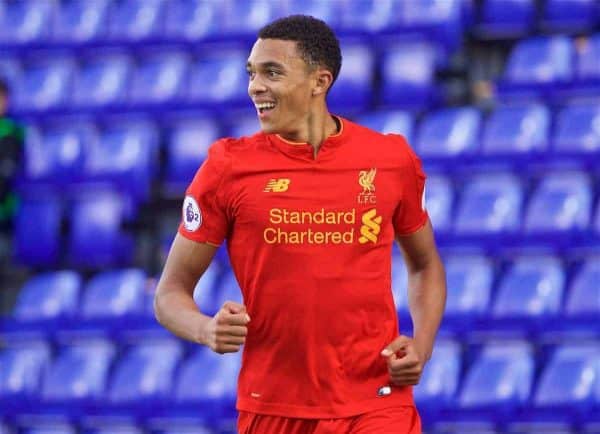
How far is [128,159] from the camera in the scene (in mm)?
9125

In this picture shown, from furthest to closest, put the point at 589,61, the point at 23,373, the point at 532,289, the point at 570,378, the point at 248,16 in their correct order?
the point at 248,16 < the point at 589,61 < the point at 23,373 < the point at 532,289 < the point at 570,378

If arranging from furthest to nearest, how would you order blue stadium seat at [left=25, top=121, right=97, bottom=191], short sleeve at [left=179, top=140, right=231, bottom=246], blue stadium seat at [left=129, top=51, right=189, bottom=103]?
blue stadium seat at [left=129, top=51, right=189, bottom=103]
blue stadium seat at [left=25, top=121, right=97, bottom=191]
short sleeve at [left=179, top=140, right=231, bottom=246]

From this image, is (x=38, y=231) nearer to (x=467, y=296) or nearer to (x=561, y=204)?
(x=467, y=296)

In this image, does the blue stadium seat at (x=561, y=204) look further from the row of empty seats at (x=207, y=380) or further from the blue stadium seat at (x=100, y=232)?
the blue stadium seat at (x=100, y=232)

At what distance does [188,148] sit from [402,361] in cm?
542

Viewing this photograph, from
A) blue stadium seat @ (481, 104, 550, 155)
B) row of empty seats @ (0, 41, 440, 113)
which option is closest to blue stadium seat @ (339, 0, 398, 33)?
row of empty seats @ (0, 41, 440, 113)

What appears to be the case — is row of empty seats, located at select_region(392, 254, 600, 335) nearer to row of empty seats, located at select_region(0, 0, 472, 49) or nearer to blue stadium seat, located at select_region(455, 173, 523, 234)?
blue stadium seat, located at select_region(455, 173, 523, 234)

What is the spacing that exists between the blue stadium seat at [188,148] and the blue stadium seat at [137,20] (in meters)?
1.20

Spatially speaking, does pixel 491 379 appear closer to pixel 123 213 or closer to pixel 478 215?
pixel 478 215

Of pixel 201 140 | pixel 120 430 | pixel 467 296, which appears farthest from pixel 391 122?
pixel 120 430

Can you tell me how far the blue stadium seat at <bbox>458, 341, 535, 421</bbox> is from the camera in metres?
6.91

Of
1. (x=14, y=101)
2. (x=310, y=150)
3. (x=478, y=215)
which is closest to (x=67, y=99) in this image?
(x=14, y=101)

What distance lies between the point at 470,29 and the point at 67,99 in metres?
2.83

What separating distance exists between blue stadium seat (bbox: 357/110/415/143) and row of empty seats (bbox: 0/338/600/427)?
1587 millimetres
